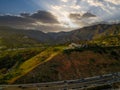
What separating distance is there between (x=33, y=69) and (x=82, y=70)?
27.9 m

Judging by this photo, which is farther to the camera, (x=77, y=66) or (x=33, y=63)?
(x=33, y=63)

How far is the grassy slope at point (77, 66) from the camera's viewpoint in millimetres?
147250

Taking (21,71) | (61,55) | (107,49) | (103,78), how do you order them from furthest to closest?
1. (107,49)
2. (61,55)
3. (21,71)
4. (103,78)

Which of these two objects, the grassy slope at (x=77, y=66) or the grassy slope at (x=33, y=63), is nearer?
the grassy slope at (x=77, y=66)

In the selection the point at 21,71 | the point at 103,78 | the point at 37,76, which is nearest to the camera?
the point at 103,78

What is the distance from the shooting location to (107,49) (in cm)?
18688

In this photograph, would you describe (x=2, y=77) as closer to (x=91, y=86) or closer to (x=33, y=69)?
(x=33, y=69)

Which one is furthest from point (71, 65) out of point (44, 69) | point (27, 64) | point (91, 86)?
point (91, 86)

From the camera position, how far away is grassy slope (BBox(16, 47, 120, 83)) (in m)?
147

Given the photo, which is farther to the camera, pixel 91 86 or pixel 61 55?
pixel 61 55

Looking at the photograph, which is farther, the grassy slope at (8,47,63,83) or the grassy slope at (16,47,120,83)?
the grassy slope at (8,47,63,83)

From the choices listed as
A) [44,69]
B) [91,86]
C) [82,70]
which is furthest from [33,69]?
[91,86]

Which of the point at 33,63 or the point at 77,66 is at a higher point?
the point at 33,63

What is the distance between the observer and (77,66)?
161 m
